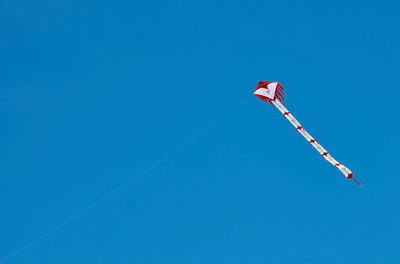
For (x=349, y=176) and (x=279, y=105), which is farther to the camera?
(x=279, y=105)

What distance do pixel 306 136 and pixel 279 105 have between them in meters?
6.41

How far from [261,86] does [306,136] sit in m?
10.3

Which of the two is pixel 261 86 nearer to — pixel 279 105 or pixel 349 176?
pixel 279 105

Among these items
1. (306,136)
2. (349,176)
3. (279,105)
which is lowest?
(349,176)

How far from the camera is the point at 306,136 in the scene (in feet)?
275

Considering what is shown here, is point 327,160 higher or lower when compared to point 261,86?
lower

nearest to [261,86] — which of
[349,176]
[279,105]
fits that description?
[279,105]

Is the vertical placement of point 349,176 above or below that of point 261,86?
below

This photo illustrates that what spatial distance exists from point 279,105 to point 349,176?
1513 centimetres

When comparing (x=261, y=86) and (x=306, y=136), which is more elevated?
(x=261, y=86)

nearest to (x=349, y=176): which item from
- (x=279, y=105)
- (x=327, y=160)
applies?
(x=327, y=160)

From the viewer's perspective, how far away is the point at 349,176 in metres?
79.9

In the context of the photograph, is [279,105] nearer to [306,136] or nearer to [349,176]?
[306,136]

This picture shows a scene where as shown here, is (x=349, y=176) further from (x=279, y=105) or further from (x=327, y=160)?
(x=279, y=105)
